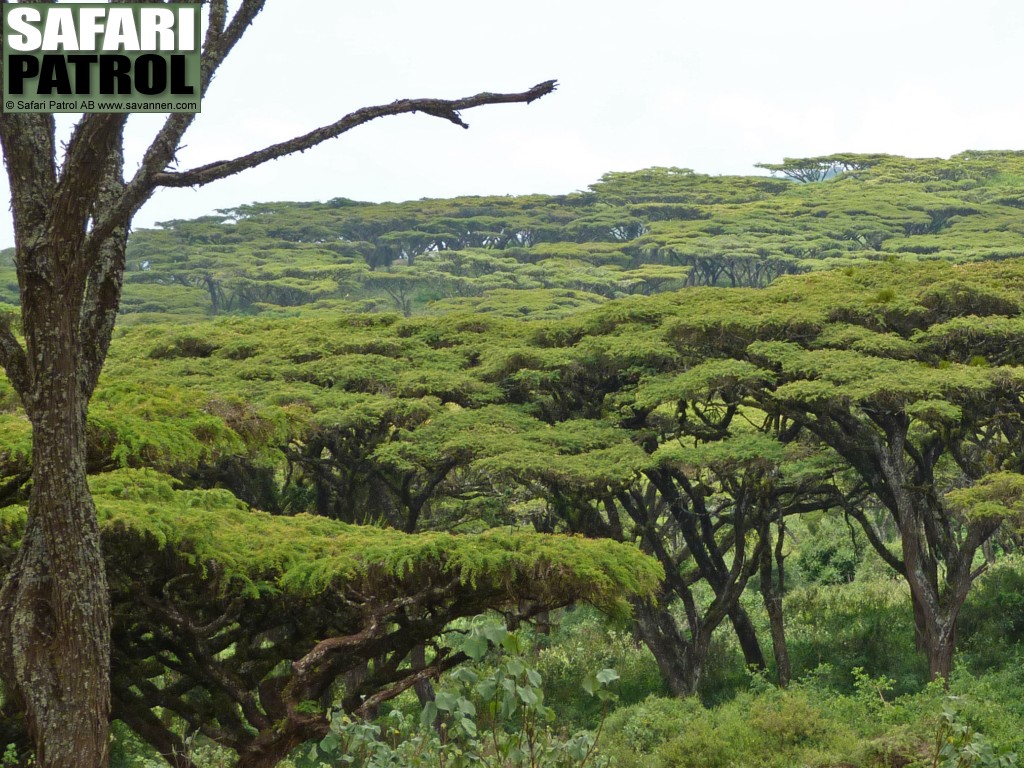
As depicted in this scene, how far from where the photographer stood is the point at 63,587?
Answer: 505cm

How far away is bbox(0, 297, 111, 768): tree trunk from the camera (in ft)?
16.3

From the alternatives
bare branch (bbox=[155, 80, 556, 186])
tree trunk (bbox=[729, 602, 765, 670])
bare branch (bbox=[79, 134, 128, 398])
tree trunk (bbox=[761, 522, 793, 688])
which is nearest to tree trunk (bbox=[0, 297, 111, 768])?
bare branch (bbox=[79, 134, 128, 398])

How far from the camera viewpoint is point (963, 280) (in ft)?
57.8

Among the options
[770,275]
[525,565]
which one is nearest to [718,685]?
[525,565]

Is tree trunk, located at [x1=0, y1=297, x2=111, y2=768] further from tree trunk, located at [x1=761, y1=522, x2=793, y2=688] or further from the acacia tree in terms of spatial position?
tree trunk, located at [x1=761, y1=522, x2=793, y2=688]

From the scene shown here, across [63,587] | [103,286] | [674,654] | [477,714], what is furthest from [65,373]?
[674,654]

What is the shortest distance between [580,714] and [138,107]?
47.5ft

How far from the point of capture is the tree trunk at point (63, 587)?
496 cm

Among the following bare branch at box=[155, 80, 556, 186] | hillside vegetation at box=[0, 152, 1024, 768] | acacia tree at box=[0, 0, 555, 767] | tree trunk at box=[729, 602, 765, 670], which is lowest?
tree trunk at box=[729, 602, 765, 670]

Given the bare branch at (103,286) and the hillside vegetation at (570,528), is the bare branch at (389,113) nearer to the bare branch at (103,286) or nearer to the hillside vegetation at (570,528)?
the bare branch at (103,286)

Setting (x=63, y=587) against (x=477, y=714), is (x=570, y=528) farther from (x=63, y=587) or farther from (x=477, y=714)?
(x=477, y=714)

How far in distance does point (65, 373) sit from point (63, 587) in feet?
2.97

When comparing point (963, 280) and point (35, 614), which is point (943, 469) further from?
point (35, 614)

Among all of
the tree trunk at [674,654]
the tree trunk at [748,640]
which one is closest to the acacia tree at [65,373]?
the tree trunk at [674,654]
